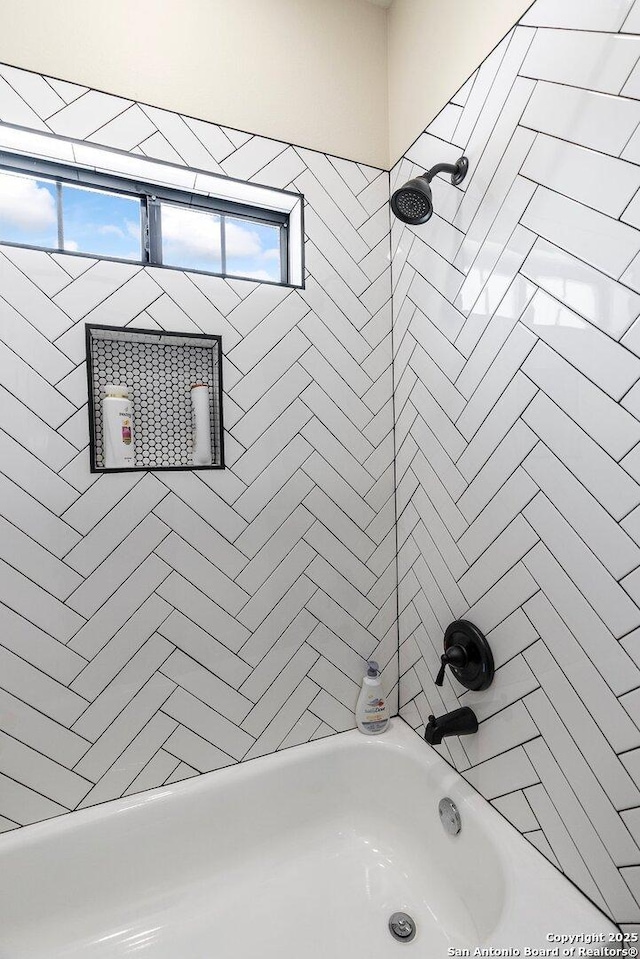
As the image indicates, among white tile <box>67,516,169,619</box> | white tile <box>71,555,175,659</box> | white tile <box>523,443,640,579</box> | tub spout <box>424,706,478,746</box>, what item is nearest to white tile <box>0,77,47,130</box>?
white tile <box>67,516,169,619</box>

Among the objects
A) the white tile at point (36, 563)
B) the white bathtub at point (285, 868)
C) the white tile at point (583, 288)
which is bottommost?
the white bathtub at point (285, 868)

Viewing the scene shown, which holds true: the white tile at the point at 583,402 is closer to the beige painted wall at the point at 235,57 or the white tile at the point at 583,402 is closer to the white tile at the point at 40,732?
the beige painted wall at the point at 235,57

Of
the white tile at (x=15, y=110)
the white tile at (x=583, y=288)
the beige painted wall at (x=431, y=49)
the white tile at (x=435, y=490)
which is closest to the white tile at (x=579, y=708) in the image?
the white tile at (x=435, y=490)

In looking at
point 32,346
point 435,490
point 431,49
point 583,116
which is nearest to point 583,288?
point 583,116

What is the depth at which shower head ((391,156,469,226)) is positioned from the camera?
1.20 m

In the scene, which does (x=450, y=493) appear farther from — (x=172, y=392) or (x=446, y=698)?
(x=172, y=392)

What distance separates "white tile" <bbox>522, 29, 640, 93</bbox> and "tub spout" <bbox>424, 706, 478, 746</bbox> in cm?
145

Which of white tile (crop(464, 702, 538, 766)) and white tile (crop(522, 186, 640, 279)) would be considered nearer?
white tile (crop(522, 186, 640, 279))

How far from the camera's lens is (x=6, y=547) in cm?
121

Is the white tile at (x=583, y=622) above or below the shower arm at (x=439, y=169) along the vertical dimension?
below

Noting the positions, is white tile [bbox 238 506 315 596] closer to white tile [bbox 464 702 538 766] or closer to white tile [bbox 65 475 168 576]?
white tile [bbox 65 475 168 576]

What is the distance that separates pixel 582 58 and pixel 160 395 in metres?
1.26

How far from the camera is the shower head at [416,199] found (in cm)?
120

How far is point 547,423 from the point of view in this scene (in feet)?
3.55
